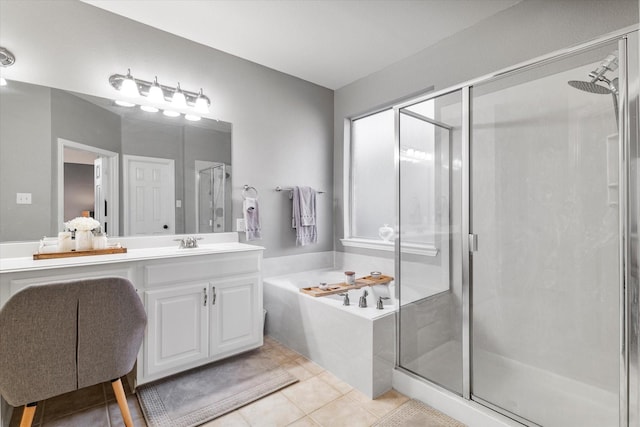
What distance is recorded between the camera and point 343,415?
1.70 m

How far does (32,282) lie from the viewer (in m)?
1.50

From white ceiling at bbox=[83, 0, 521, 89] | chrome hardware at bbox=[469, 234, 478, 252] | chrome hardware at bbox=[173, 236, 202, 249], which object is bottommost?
chrome hardware at bbox=[173, 236, 202, 249]

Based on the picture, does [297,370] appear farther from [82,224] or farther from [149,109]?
[149,109]

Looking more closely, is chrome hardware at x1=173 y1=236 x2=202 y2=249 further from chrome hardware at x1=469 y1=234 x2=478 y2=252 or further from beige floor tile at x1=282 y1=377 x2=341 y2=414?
chrome hardware at x1=469 y1=234 x2=478 y2=252

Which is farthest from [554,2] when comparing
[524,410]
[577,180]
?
[524,410]

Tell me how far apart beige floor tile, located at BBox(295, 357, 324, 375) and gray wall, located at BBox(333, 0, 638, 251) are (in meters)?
2.42

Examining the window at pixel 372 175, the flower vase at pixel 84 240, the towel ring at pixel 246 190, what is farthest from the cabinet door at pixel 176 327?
the window at pixel 372 175

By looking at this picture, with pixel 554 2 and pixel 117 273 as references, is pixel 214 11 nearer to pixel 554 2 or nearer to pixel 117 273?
pixel 117 273

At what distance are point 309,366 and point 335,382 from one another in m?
0.27

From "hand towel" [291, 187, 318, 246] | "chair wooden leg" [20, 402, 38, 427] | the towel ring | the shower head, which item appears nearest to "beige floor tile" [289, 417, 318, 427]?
"chair wooden leg" [20, 402, 38, 427]

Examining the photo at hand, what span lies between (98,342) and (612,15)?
3098 mm

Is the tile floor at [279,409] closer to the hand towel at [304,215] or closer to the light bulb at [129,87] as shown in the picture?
the hand towel at [304,215]

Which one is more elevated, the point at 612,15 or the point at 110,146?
the point at 612,15

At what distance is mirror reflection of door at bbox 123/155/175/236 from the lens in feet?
7.32
